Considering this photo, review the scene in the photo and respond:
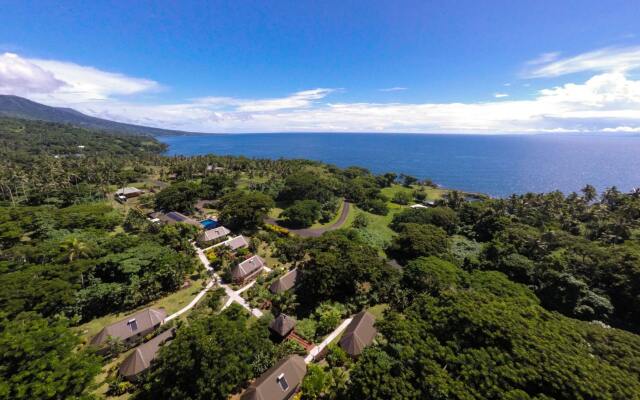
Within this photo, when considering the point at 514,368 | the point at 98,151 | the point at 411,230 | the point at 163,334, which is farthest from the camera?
the point at 98,151

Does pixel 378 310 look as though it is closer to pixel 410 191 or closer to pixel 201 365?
pixel 201 365

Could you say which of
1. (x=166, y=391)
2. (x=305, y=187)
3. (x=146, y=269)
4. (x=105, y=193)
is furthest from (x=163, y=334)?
(x=105, y=193)

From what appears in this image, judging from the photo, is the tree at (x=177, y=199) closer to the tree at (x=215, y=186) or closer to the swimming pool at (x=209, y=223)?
the tree at (x=215, y=186)

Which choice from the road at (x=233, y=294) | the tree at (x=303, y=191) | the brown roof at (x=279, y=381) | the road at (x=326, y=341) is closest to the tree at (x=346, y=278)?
the road at (x=326, y=341)

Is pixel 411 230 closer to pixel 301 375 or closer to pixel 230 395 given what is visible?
pixel 301 375

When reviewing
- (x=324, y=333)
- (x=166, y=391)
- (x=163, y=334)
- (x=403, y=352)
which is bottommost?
(x=324, y=333)

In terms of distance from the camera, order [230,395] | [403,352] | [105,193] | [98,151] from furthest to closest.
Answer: [98,151], [105,193], [230,395], [403,352]

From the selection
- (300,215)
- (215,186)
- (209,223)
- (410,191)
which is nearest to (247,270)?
(209,223)
